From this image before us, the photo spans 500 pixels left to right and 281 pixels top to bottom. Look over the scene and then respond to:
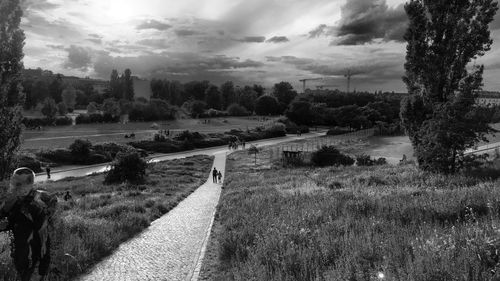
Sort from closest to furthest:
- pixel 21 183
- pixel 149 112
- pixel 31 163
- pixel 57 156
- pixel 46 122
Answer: pixel 21 183
pixel 31 163
pixel 57 156
pixel 46 122
pixel 149 112

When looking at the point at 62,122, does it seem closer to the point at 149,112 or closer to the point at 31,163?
the point at 149,112

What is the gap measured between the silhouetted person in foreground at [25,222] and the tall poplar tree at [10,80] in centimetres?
816

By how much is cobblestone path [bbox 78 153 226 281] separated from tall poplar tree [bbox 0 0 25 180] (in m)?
4.83

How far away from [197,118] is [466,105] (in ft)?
403

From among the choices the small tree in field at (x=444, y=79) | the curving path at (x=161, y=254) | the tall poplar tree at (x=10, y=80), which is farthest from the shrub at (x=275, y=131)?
the tall poplar tree at (x=10, y=80)

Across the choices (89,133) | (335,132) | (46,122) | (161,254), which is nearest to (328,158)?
(161,254)

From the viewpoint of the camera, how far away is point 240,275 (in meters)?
7.73

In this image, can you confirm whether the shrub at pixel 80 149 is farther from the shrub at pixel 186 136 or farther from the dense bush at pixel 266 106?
the dense bush at pixel 266 106

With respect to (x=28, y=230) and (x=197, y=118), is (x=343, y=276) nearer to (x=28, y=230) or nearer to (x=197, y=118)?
(x=28, y=230)

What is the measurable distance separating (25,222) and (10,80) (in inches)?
357

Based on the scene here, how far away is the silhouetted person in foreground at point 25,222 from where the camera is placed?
17.5 feet

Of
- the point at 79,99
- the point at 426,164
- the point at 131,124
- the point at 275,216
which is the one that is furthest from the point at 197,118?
the point at 275,216

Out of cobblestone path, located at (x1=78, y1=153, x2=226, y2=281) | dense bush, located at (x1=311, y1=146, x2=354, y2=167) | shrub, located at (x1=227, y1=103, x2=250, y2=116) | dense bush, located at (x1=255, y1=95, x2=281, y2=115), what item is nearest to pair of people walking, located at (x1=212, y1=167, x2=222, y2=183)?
dense bush, located at (x1=311, y1=146, x2=354, y2=167)

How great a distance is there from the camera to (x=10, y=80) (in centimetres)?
1270
